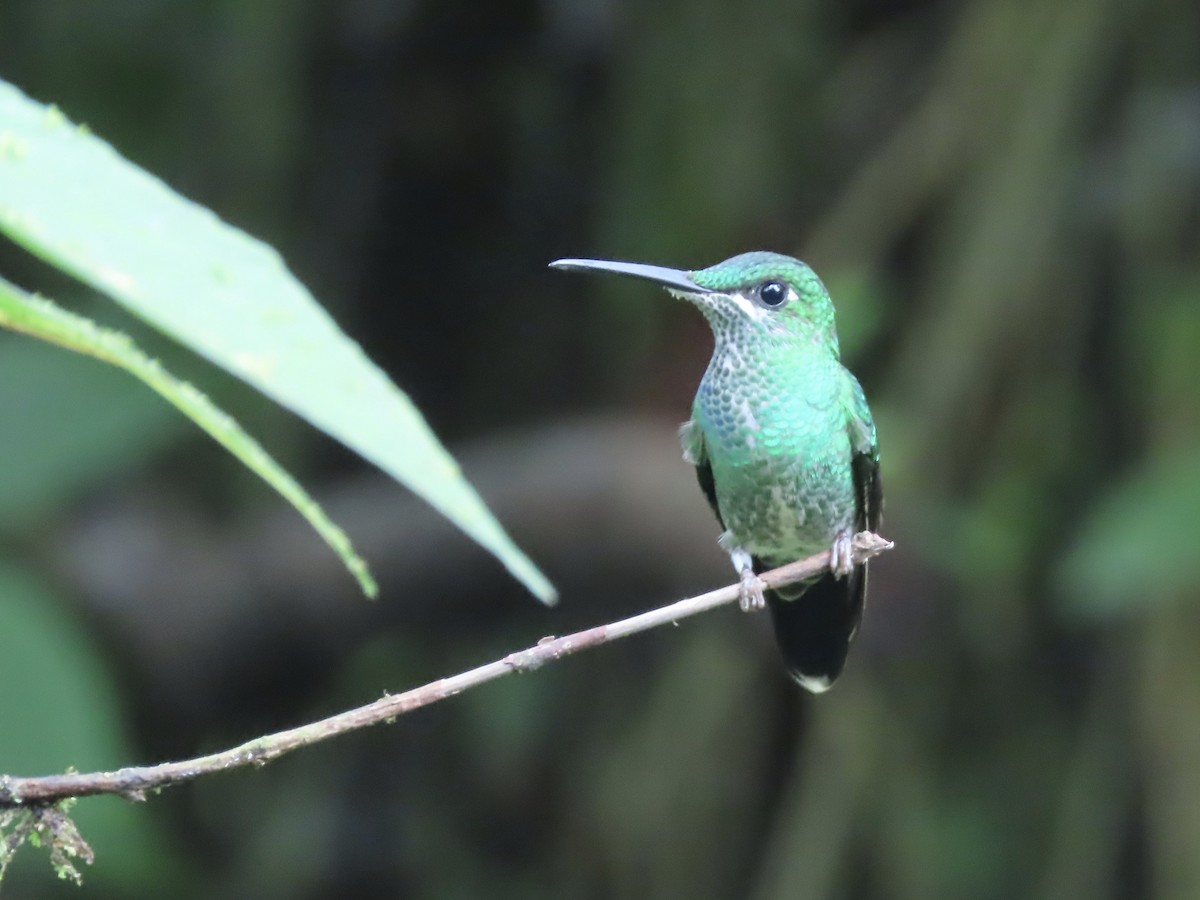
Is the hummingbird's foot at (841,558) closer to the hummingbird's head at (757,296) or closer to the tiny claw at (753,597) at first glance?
the tiny claw at (753,597)

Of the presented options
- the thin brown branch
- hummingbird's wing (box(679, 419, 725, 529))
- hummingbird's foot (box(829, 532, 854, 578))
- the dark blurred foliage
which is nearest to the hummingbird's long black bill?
hummingbird's wing (box(679, 419, 725, 529))

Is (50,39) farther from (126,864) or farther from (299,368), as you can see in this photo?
(299,368)

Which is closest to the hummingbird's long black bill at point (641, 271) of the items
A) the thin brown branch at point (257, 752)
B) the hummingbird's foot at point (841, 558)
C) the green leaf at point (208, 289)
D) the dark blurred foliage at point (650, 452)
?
the hummingbird's foot at point (841, 558)

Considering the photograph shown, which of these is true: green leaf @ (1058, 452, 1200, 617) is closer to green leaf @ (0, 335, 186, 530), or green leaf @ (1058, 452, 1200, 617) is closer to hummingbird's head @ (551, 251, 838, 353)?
hummingbird's head @ (551, 251, 838, 353)

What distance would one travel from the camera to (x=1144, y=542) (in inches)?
132

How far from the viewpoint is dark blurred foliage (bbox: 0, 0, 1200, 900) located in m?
3.96

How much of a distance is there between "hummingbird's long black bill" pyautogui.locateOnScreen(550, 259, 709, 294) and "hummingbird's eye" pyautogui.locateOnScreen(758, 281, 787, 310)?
0.09 metres

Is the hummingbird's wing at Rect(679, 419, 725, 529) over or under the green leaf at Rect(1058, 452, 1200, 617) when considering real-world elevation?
under

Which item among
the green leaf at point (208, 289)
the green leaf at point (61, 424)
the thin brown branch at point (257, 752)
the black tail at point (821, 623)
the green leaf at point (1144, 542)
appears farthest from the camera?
the green leaf at point (61, 424)

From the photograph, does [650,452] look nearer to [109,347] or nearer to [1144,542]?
[1144,542]

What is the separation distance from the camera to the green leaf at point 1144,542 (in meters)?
3.32

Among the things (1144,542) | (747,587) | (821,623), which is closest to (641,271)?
(747,587)

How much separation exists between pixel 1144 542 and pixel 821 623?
136cm

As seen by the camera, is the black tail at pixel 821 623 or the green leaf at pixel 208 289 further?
the black tail at pixel 821 623
